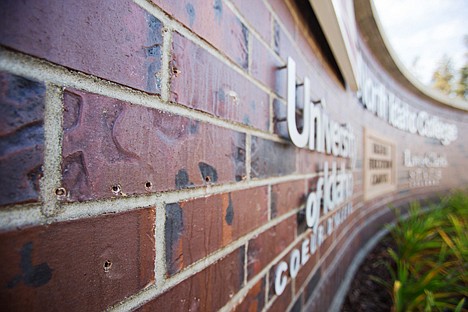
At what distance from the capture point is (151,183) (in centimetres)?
34

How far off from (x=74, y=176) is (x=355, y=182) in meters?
2.34

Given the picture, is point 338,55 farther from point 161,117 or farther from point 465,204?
point 465,204

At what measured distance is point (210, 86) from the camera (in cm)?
45

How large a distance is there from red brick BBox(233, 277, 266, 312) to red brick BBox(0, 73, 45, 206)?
47cm

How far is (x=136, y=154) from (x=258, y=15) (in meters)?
0.49

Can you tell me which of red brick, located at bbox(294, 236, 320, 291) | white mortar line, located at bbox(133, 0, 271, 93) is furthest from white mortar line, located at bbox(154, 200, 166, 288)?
red brick, located at bbox(294, 236, 320, 291)

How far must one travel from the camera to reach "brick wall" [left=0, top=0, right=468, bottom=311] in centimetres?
22

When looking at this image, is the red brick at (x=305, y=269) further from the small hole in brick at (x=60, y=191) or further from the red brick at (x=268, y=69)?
the small hole in brick at (x=60, y=191)

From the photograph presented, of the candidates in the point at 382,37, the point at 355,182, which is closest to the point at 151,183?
the point at 355,182

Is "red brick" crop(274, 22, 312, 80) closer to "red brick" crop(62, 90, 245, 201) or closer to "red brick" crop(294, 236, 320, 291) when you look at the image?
"red brick" crop(62, 90, 245, 201)

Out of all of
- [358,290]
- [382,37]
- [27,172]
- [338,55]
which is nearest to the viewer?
[27,172]

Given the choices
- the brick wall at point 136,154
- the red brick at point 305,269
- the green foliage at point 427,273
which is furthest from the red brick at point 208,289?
the green foliage at point 427,273

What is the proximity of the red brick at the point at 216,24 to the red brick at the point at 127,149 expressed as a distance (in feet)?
0.48

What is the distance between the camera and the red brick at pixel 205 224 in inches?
14.7
